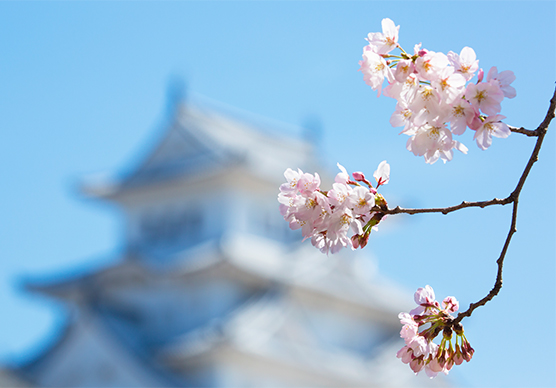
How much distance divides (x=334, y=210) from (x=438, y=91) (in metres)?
0.33

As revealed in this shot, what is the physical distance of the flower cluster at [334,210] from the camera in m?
1.68

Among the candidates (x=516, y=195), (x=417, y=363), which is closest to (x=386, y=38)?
(x=516, y=195)

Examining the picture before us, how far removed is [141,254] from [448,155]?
57.0 feet

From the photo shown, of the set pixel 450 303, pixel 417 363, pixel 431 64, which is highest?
pixel 431 64

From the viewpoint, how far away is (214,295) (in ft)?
61.0

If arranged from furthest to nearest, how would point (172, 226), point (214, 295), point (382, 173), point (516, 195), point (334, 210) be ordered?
1. point (172, 226)
2. point (214, 295)
3. point (382, 173)
4. point (334, 210)
5. point (516, 195)

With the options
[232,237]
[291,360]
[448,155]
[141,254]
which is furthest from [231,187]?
[448,155]

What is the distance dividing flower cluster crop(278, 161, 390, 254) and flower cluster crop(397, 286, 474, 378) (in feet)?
0.65

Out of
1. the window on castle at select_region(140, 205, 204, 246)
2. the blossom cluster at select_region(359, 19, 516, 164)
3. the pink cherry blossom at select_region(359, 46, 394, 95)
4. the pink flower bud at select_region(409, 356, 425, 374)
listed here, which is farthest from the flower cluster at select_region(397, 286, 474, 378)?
the window on castle at select_region(140, 205, 204, 246)

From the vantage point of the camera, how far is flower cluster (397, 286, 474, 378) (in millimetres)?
1741

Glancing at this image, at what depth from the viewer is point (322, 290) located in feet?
61.8

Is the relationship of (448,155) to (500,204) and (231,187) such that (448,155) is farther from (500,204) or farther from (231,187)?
(231,187)

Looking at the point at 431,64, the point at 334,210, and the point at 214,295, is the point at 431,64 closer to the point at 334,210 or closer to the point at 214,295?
the point at 334,210

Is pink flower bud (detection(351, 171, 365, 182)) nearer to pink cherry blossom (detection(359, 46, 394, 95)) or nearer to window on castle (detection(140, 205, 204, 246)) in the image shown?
pink cherry blossom (detection(359, 46, 394, 95))
